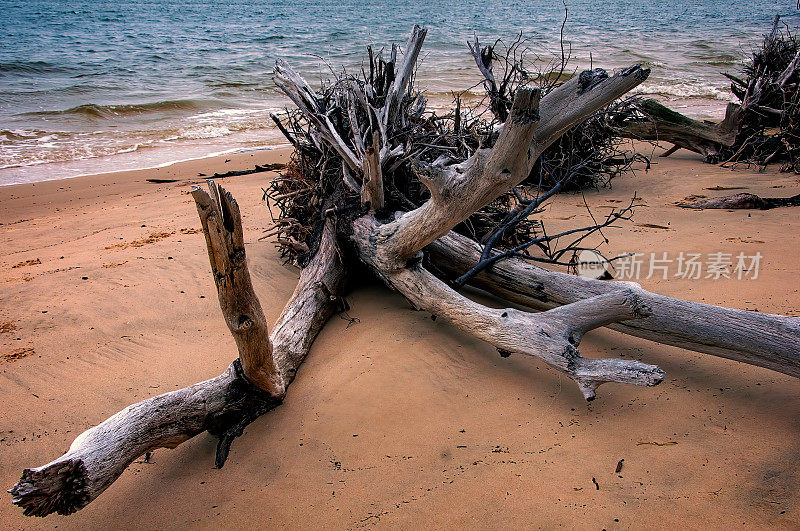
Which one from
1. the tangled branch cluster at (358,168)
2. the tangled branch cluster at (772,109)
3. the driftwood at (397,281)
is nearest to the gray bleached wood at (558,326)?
the driftwood at (397,281)

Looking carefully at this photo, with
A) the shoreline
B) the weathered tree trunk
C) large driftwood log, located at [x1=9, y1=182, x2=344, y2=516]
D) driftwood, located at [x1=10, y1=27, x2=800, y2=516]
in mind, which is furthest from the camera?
the shoreline

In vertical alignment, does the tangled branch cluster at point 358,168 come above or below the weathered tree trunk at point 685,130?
above

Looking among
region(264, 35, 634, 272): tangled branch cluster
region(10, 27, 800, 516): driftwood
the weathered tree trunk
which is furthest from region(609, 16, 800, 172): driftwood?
region(10, 27, 800, 516): driftwood

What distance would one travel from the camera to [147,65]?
16.8 meters

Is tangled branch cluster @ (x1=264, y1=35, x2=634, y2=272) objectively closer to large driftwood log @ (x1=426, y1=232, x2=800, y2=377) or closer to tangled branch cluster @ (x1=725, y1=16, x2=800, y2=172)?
large driftwood log @ (x1=426, y1=232, x2=800, y2=377)

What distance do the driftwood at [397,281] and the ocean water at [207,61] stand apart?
1389 mm

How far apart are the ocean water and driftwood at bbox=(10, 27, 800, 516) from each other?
4.56 feet

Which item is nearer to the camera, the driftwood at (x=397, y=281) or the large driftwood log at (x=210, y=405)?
the large driftwood log at (x=210, y=405)

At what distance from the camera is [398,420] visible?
2.47 metres

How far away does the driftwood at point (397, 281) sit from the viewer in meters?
1.88

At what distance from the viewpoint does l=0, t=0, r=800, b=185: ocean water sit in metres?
10.0
